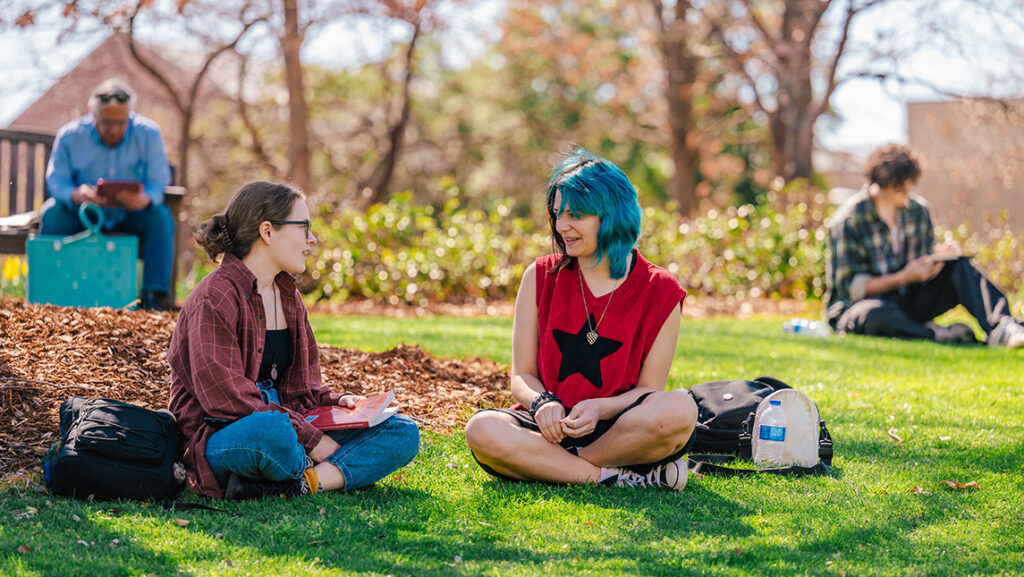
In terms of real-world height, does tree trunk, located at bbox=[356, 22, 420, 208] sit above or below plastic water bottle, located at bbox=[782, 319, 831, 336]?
above

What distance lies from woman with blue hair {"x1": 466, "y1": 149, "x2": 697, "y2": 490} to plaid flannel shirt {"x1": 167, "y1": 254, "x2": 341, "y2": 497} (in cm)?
80

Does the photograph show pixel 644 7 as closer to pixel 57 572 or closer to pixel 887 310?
pixel 887 310

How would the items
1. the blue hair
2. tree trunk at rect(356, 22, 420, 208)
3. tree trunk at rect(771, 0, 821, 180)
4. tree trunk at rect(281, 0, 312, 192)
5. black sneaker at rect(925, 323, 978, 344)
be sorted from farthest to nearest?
tree trunk at rect(356, 22, 420, 208)
tree trunk at rect(771, 0, 821, 180)
tree trunk at rect(281, 0, 312, 192)
black sneaker at rect(925, 323, 978, 344)
the blue hair

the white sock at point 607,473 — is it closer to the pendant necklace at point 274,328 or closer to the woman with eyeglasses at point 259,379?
the woman with eyeglasses at point 259,379

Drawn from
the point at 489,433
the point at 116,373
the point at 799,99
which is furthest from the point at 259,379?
the point at 799,99

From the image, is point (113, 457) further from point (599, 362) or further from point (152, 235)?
point (152, 235)

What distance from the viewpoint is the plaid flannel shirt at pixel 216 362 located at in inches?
131

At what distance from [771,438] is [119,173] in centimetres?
555

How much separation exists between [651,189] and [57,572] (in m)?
26.1

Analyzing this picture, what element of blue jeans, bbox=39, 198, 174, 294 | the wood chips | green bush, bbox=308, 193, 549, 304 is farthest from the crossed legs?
green bush, bbox=308, 193, 549, 304

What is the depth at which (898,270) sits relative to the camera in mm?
8266

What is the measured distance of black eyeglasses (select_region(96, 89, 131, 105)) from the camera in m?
7.24

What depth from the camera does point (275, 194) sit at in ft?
11.7

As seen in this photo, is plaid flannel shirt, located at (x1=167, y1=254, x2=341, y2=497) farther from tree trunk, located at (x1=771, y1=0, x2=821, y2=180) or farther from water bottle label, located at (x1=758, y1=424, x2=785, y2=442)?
tree trunk, located at (x1=771, y1=0, x2=821, y2=180)
